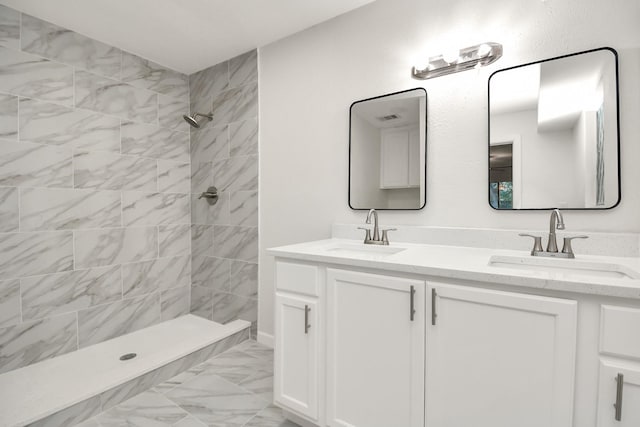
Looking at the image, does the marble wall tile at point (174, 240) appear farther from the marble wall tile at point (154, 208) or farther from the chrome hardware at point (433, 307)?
the chrome hardware at point (433, 307)

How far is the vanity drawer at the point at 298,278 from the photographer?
1.47 meters

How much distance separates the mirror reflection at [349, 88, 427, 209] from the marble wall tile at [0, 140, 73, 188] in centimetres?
199

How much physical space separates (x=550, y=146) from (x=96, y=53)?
3.04 metres

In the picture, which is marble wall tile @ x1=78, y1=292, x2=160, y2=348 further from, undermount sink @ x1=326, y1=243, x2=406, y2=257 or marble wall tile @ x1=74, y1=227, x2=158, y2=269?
undermount sink @ x1=326, y1=243, x2=406, y2=257

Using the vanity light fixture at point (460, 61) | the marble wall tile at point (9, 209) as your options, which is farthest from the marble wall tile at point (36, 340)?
the vanity light fixture at point (460, 61)

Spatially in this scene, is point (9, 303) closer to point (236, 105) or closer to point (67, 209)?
point (67, 209)

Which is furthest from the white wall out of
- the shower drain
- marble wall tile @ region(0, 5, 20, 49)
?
marble wall tile @ region(0, 5, 20, 49)

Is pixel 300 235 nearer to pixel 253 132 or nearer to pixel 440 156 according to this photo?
pixel 253 132

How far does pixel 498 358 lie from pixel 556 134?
1071mm

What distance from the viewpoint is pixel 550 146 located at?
148cm

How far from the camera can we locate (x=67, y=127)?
2.23 m

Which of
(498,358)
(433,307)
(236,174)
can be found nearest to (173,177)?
(236,174)

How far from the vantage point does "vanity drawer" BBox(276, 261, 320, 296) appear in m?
1.47

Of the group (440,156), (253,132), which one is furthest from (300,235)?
(440,156)
